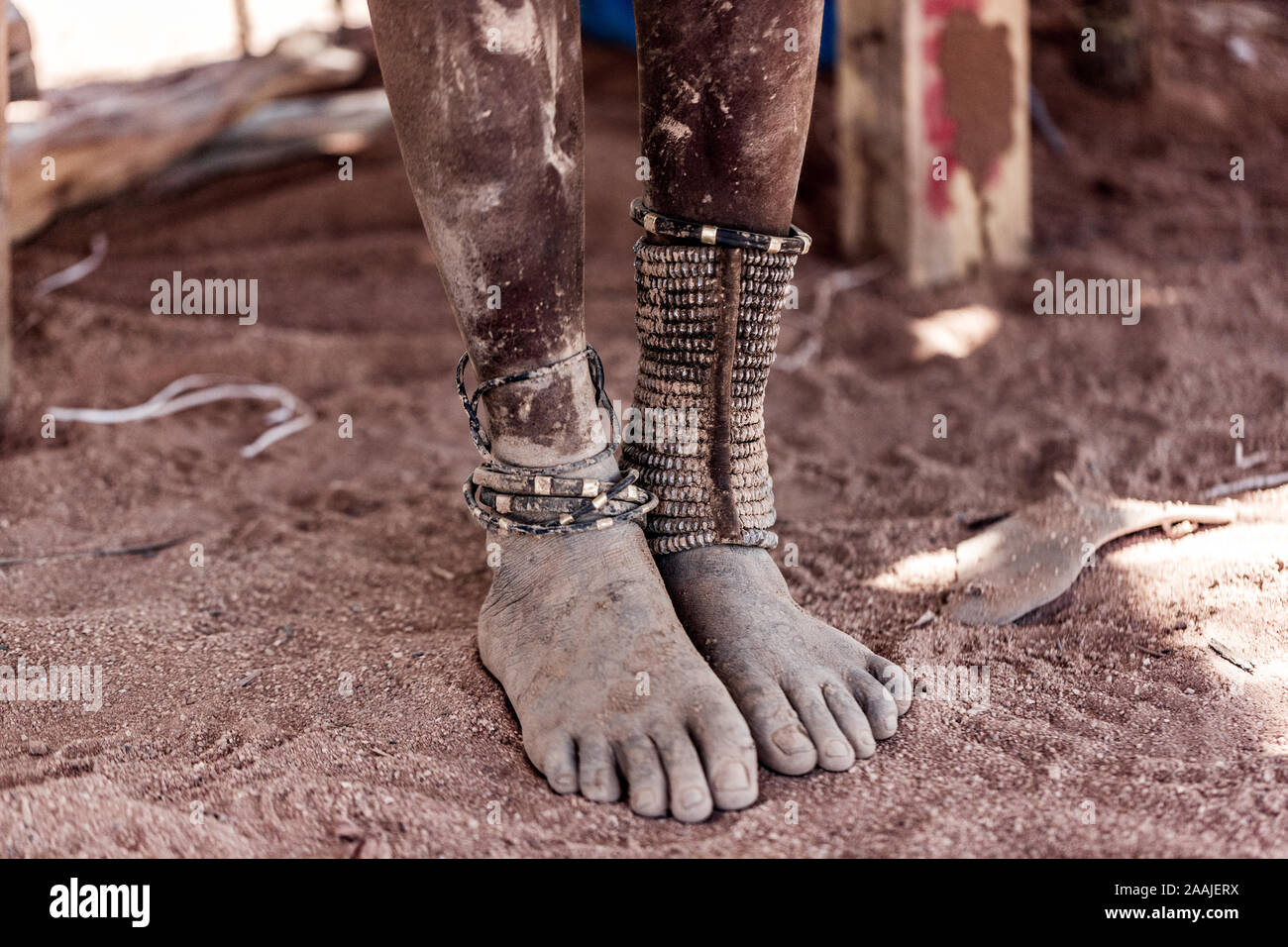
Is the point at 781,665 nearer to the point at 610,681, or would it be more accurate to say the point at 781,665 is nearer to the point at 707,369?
the point at 610,681

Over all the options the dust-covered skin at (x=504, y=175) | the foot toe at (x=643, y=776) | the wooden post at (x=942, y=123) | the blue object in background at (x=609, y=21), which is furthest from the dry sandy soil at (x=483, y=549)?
the blue object in background at (x=609, y=21)

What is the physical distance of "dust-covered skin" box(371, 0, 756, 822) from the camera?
47.4 inches

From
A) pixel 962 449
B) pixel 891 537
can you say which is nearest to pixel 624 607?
pixel 891 537

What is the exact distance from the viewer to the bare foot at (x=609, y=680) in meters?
1.18

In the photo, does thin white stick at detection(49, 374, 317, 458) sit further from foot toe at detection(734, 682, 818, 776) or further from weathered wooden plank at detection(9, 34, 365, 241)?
foot toe at detection(734, 682, 818, 776)

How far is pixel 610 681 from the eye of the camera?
1283 mm

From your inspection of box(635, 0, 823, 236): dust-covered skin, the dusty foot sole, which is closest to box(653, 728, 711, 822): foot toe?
the dusty foot sole

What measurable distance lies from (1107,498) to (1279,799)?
755mm

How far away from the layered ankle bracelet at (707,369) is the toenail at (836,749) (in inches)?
13.2

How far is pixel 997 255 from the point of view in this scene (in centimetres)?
322

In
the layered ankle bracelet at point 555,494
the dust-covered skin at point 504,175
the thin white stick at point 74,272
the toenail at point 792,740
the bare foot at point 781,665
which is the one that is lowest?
the toenail at point 792,740

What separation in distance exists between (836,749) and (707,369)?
505 millimetres

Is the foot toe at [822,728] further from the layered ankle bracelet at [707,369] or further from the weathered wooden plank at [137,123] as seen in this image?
the weathered wooden plank at [137,123]
